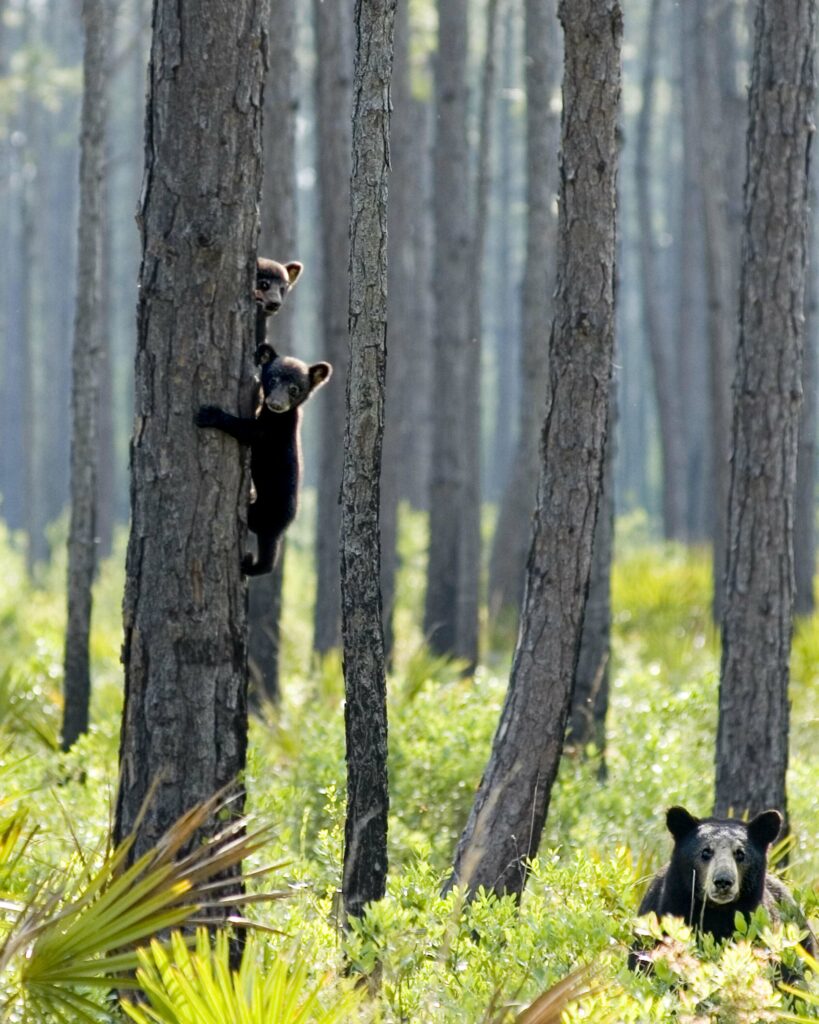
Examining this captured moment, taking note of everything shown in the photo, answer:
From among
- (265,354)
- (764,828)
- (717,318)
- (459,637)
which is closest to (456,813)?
(764,828)

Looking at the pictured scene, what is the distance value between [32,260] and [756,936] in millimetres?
30025

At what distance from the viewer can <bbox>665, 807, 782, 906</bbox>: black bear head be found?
5836 mm

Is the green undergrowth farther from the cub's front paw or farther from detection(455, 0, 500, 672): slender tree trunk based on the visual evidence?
the cub's front paw

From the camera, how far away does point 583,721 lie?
10766 millimetres

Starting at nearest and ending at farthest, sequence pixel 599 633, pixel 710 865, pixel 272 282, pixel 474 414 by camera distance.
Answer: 1. pixel 710 865
2. pixel 272 282
3. pixel 599 633
4. pixel 474 414

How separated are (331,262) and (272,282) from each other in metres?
5.71

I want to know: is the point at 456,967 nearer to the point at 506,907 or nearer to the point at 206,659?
the point at 506,907

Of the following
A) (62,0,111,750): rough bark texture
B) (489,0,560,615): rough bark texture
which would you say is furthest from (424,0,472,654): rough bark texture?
(62,0,111,750): rough bark texture

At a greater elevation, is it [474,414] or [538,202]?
[538,202]

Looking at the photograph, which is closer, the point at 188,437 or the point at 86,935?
the point at 86,935

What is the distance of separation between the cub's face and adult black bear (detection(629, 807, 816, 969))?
321 centimetres

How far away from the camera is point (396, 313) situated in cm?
1653

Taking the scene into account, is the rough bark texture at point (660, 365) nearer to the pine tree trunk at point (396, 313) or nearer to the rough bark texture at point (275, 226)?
the pine tree trunk at point (396, 313)

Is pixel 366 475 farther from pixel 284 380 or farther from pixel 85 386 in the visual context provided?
pixel 85 386
